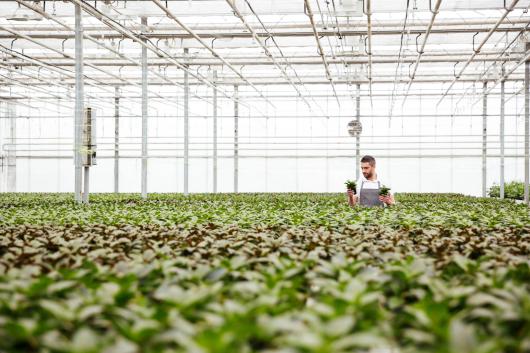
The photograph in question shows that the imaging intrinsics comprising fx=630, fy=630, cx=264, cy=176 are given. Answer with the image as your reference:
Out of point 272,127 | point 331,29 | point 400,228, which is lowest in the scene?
point 400,228

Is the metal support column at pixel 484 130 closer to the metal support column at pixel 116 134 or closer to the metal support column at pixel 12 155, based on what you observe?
the metal support column at pixel 116 134

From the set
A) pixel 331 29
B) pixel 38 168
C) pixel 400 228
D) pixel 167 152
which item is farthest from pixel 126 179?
pixel 400 228

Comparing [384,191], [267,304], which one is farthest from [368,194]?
[267,304]

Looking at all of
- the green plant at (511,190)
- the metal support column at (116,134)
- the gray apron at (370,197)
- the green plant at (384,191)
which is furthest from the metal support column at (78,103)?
the green plant at (511,190)

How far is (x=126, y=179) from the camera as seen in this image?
25469 millimetres

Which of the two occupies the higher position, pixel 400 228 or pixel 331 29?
pixel 331 29

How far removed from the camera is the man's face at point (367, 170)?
28.5ft

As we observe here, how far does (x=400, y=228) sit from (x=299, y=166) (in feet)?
61.6

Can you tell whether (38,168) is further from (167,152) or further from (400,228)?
(400,228)

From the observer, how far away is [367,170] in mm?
8836

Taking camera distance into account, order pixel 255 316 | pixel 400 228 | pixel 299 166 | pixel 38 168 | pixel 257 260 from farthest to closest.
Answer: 1. pixel 38 168
2. pixel 299 166
3. pixel 400 228
4. pixel 257 260
5. pixel 255 316

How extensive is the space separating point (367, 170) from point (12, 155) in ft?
69.5

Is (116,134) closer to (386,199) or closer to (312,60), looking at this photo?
(312,60)

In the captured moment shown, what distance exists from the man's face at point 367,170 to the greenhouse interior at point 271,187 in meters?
0.03
